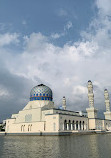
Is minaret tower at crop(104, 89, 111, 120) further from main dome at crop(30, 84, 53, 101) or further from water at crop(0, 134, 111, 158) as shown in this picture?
water at crop(0, 134, 111, 158)

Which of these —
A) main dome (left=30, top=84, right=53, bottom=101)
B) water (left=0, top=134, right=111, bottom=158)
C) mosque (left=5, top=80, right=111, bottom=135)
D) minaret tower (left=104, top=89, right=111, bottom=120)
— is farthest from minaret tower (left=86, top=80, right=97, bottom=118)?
water (left=0, top=134, right=111, bottom=158)

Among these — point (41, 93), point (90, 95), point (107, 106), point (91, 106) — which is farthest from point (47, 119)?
point (107, 106)

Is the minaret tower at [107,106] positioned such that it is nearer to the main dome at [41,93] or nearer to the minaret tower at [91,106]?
the minaret tower at [91,106]

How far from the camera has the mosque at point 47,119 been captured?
1853 inches

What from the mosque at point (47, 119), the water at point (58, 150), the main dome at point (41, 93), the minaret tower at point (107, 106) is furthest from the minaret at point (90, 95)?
the water at point (58, 150)

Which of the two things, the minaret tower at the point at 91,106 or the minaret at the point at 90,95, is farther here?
the minaret at the point at 90,95

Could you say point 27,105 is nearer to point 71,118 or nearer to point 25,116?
point 25,116

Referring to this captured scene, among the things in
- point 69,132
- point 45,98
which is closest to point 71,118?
point 69,132

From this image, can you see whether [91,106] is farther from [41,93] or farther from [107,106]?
[41,93]

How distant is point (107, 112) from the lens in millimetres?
71312

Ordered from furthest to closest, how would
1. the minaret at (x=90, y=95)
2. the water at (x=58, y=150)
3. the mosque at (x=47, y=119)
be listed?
the minaret at (x=90, y=95) → the mosque at (x=47, y=119) → the water at (x=58, y=150)

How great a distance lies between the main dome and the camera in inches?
2311

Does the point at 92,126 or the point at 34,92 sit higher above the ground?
the point at 34,92

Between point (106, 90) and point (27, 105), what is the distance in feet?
116
